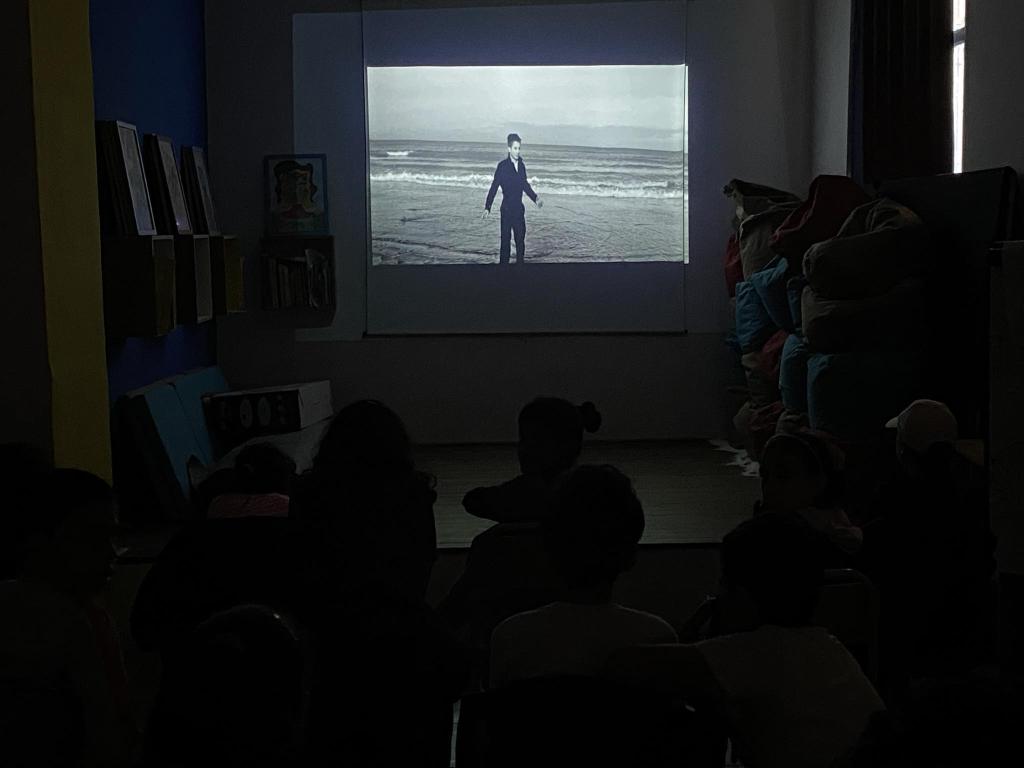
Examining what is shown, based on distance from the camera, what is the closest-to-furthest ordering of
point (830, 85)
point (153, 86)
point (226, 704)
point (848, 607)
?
point (226, 704) → point (848, 607) → point (153, 86) → point (830, 85)

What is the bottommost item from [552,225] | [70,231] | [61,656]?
[61,656]

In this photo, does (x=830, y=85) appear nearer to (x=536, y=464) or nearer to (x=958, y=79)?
(x=958, y=79)

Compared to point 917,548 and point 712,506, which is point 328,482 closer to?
point 917,548

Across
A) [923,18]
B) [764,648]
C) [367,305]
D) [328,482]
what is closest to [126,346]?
[367,305]

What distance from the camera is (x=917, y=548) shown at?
2.93 m

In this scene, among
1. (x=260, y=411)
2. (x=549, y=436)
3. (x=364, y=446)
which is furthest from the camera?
(x=260, y=411)

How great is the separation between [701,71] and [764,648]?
590 centimetres

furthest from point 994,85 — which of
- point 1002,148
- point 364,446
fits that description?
point 364,446

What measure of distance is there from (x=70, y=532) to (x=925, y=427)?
221cm

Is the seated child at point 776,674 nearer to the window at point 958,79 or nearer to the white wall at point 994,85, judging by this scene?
the white wall at point 994,85

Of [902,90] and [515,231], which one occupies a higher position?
[902,90]

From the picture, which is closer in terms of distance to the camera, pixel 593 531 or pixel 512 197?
pixel 593 531

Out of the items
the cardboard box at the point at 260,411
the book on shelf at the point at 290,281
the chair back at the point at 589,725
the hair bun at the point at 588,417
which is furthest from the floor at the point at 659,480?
the chair back at the point at 589,725

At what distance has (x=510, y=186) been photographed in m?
7.48
